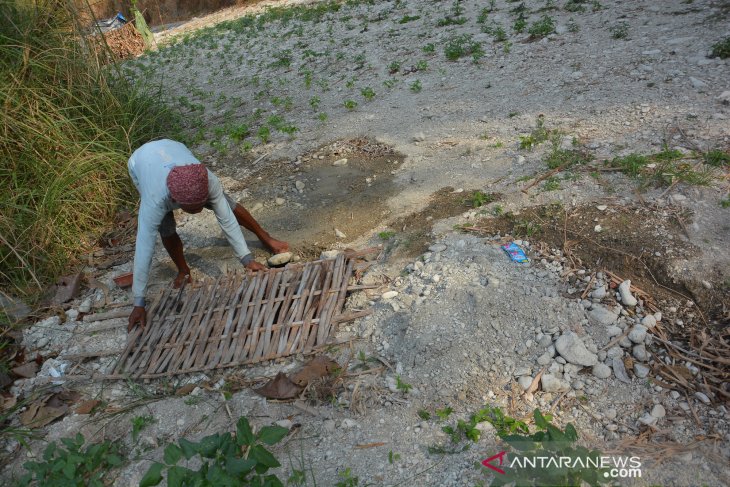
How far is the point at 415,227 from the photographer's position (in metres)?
3.22

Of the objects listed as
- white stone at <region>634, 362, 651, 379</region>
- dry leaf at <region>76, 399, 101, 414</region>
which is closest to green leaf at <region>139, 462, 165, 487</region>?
dry leaf at <region>76, 399, 101, 414</region>

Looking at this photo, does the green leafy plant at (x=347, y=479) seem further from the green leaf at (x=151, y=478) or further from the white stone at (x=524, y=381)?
the white stone at (x=524, y=381)

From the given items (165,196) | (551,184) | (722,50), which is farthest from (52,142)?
(722,50)

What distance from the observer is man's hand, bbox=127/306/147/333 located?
9.59ft

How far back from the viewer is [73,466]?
6.23 feet

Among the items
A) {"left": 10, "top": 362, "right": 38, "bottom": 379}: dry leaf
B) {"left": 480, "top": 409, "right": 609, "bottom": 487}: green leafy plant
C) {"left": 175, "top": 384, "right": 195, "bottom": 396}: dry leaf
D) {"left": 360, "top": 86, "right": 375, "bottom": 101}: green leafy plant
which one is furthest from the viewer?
{"left": 360, "top": 86, "right": 375, "bottom": 101}: green leafy plant

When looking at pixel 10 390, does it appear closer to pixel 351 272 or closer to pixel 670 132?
pixel 351 272

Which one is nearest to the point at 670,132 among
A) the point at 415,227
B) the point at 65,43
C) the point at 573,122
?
the point at 573,122

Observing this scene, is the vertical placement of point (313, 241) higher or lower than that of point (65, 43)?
lower

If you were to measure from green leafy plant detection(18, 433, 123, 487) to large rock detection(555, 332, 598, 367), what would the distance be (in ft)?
6.11

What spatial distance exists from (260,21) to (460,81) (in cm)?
575

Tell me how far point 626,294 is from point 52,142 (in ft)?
13.0

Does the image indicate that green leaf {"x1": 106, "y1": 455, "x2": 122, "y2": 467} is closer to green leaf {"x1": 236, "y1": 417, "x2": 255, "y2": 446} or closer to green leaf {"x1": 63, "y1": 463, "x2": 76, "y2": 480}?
green leaf {"x1": 63, "y1": 463, "x2": 76, "y2": 480}

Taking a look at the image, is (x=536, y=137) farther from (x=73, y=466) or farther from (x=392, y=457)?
(x=73, y=466)
